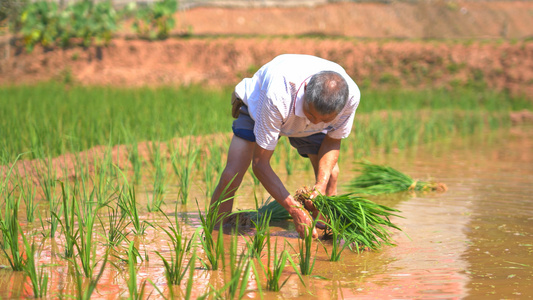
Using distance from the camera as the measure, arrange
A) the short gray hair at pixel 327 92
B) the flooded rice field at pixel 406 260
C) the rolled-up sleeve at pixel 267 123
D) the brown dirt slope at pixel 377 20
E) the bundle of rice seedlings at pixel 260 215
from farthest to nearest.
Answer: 1. the brown dirt slope at pixel 377 20
2. the bundle of rice seedlings at pixel 260 215
3. the rolled-up sleeve at pixel 267 123
4. the short gray hair at pixel 327 92
5. the flooded rice field at pixel 406 260

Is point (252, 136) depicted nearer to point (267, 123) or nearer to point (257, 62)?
point (267, 123)

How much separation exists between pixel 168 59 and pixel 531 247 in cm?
1219

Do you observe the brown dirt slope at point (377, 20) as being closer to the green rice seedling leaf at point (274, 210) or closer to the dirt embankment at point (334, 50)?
the dirt embankment at point (334, 50)

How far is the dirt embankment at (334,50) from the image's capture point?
12430 mm

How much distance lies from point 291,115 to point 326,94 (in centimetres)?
25

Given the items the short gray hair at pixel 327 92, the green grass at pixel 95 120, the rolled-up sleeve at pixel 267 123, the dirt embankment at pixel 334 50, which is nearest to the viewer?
the short gray hair at pixel 327 92

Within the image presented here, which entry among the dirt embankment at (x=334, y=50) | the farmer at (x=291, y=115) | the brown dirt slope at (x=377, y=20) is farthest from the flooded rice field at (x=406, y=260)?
the brown dirt slope at (x=377, y=20)

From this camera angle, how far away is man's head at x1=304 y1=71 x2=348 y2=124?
2.44 meters

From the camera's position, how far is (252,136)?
9.71 feet

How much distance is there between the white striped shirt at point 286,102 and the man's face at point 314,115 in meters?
0.04

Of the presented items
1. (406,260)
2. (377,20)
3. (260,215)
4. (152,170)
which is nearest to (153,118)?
(152,170)

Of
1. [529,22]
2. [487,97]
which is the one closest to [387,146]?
[487,97]

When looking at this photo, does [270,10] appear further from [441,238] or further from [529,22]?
[441,238]

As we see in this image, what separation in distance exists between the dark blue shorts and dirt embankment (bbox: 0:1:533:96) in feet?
28.9
